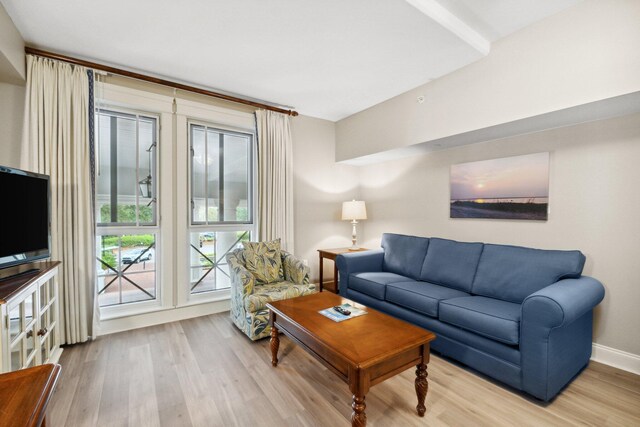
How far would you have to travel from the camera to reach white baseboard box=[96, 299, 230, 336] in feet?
9.52

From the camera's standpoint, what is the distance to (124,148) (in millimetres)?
3094

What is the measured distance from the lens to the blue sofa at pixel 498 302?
6.04 ft

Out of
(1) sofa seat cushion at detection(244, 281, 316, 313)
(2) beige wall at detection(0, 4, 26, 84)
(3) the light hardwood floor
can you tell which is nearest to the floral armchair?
(1) sofa seat cushion at detection(244, 281, 316, 313)

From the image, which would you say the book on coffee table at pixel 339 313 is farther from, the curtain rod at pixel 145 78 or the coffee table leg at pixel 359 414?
the curtain rod at pixel 145 78

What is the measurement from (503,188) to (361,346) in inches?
89.3

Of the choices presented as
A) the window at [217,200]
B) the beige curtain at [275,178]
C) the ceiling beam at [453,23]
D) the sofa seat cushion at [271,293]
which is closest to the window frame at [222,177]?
the window at [217,200]

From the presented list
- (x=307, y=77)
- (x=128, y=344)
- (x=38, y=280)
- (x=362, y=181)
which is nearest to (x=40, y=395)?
(x=38, y=280)

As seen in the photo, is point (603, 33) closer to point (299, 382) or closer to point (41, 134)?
point (299, 382)

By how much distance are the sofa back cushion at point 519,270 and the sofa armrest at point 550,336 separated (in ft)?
0.77

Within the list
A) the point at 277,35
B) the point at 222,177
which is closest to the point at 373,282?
the point at 222,177

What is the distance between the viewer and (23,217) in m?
1.97

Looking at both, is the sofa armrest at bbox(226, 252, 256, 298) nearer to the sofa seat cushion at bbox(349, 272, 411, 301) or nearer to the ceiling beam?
the sofa seat cushion at bbox(349, 272, 411, 301)

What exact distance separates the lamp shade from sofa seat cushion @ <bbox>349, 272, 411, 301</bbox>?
3.35 ft

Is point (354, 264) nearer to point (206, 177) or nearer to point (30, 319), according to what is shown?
point (206, 177)
